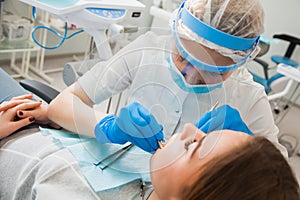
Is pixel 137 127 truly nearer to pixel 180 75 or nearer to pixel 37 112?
pixel 180 75

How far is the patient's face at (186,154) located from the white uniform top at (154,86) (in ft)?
0.24

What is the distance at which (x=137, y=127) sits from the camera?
2.22 ft

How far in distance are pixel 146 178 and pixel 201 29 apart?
387 mm

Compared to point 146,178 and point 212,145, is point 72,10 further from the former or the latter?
point 212,145

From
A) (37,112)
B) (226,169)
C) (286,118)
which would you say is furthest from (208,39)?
(286,118)

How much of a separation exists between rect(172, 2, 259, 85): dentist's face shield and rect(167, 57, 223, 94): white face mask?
0.03ft

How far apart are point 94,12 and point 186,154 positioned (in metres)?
0.84

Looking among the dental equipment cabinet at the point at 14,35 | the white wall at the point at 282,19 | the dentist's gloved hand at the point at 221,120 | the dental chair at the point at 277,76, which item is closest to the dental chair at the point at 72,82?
the dentist's gloved hand at the point at 221,120

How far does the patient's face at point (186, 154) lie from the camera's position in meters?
0.57

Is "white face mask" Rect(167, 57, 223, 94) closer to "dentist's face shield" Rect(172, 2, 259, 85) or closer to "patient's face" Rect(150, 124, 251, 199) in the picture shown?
"dentist's face shield" Rect(172, 2, 259, 85)

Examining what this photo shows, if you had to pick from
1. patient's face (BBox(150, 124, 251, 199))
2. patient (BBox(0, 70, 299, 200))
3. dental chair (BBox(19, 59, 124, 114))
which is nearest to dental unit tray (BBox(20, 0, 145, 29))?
dental chair (BBox(19, 59, 124, 114))

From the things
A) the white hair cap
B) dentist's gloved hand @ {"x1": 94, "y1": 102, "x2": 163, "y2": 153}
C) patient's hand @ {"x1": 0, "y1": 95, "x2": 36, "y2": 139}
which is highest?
the white hair cap

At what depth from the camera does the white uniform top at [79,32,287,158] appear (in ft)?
2.43

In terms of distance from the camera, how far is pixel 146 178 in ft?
2.50
